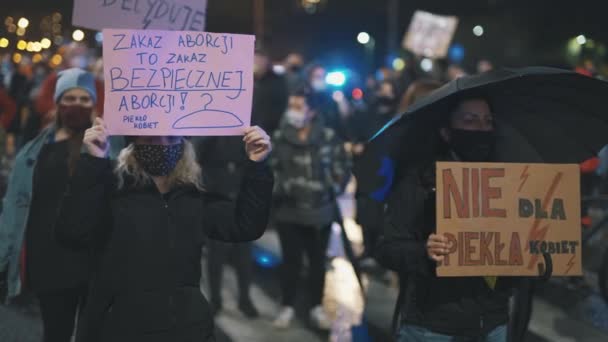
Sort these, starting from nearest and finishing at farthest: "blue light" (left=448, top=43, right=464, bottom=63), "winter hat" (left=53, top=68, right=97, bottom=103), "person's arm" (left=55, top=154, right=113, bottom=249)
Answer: "person's arm" (left=55, top=154, right=113, bottom=249)
"winter hat" (left=53, top=68, right=97, bottom=103)
"blue light" (left=448, top=43, right=464, bottom=63)

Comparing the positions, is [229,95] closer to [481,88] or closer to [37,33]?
[481,88]

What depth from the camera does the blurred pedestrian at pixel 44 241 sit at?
3.92m

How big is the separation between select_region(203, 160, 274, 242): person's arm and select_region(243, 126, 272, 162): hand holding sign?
0.03 meters

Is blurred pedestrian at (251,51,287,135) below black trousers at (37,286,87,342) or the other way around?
the other way around

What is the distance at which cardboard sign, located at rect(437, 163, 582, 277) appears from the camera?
10.2 feet

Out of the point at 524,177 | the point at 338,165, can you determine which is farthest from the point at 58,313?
the point at 338,165

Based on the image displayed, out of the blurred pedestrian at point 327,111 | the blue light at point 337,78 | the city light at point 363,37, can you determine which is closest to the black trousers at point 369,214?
the blurred pedestrian at point 327,111

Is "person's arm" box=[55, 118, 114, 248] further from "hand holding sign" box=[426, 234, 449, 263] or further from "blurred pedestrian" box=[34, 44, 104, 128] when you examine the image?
"blurred pedestrian" box=[34, 44, 104, 128]

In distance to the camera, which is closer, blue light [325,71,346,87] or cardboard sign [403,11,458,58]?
cardboard sign [403,11,458,58]

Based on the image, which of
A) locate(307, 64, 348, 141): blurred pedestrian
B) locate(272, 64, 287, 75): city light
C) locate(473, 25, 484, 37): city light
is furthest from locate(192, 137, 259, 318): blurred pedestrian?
locate(473, 25, 484, 37): city light

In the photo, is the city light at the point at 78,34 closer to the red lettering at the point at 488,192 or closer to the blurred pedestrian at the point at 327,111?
the blurred pedestrian at the point at 327,111

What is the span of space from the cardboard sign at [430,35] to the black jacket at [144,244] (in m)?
8.80

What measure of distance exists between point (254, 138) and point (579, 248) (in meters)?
1.51

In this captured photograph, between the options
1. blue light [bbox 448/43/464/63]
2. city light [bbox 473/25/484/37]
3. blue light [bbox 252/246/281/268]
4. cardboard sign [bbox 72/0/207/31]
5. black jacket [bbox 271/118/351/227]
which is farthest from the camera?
city light [bbox 473/25/484/37]
